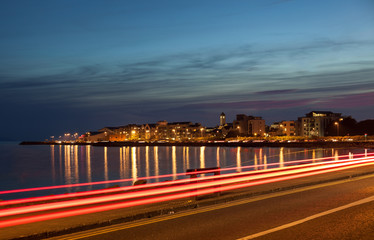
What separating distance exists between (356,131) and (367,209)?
181 m

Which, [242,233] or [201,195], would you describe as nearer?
[242,233]

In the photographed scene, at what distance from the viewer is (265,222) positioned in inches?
402

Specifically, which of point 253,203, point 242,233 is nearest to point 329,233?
point 242,233

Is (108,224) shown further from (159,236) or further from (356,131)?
(356,131)

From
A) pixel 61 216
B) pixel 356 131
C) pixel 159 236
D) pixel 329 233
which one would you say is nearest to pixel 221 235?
pixel 159 236

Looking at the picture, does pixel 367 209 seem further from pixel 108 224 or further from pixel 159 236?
pixel 108 224

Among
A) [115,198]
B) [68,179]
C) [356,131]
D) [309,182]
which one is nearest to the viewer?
[115,198]

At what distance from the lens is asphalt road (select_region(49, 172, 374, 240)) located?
898 cm

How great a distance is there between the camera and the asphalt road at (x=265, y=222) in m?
8.98

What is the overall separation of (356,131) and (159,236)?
185 metres

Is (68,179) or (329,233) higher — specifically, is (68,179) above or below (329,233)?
below

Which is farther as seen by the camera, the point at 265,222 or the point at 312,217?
the point at 312,217

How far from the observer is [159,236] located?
898cm

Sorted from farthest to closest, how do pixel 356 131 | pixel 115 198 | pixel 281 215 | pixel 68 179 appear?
pixel 356 131 → pixel 68 179 → pixel 115 198 → pixel 281 215
